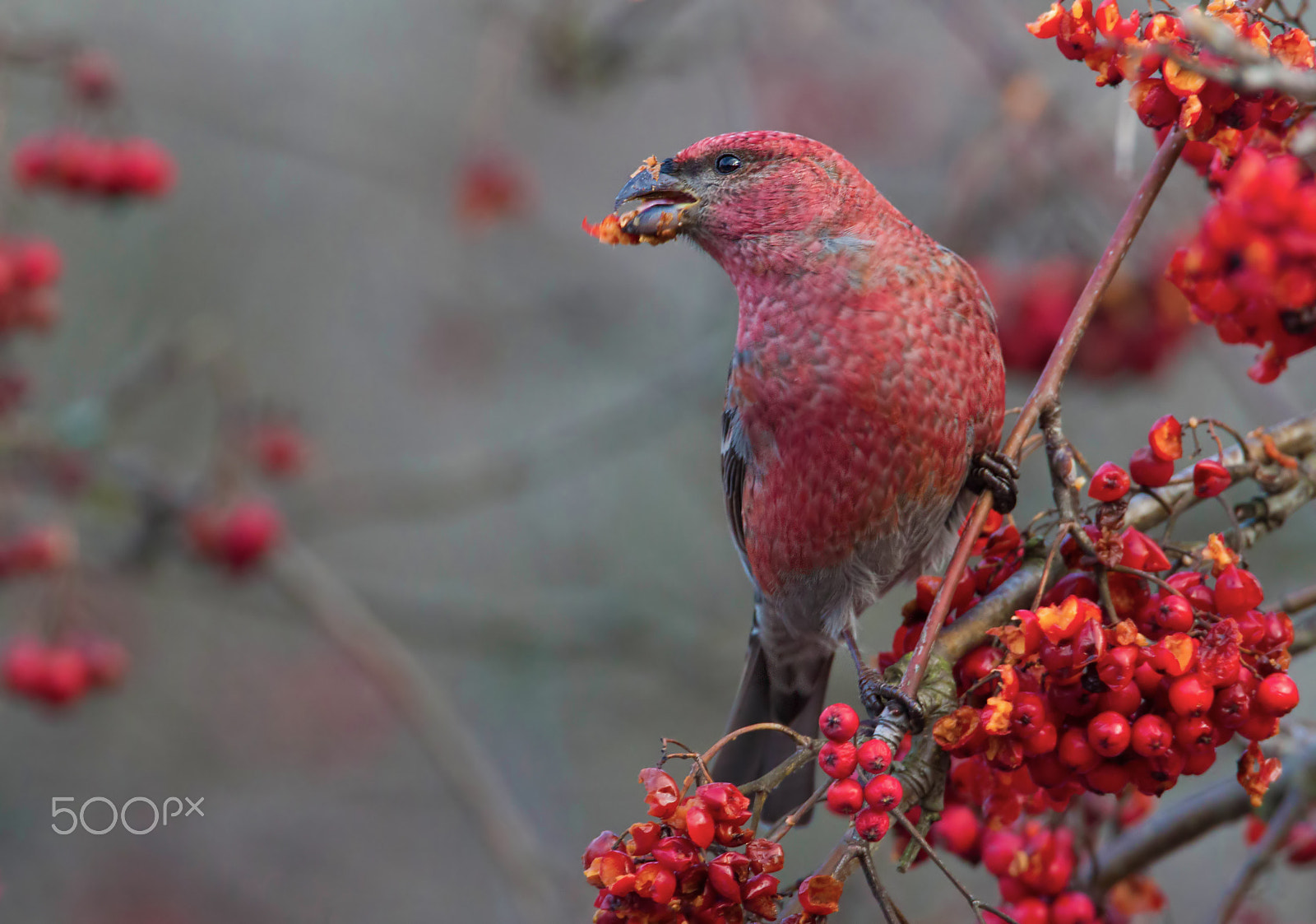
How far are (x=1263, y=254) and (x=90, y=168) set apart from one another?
11.9ft

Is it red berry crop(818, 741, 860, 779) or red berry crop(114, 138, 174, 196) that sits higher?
red berry crop(114, 138, 174, 196)

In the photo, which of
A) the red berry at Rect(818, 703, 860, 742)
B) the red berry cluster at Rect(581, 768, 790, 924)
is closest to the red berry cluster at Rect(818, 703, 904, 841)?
the red berry at Rect(818, 703, 860, 742)

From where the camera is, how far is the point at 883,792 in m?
1.42

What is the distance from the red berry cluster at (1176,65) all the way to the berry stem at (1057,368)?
77mm

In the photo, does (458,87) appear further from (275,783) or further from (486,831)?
(486,831)

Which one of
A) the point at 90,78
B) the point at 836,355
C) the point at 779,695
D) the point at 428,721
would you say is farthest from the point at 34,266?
the point at 836,355

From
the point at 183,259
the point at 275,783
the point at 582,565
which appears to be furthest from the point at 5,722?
the point at 582,565

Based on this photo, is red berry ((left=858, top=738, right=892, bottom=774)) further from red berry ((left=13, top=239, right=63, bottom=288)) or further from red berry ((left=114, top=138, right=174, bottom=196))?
red berry ((left=114, top=138, right=174, bottom=196))

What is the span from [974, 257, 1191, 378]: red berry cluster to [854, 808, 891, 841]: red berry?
8.69ft

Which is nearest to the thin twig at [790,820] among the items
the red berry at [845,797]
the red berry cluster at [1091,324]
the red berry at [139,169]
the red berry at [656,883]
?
the red berry at [845,797]

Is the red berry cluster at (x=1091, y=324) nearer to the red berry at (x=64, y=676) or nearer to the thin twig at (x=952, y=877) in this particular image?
the thin twig at (x=952, y=877)

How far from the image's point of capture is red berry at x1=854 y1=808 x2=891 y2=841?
53.8 inches

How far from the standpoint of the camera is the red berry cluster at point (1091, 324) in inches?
150

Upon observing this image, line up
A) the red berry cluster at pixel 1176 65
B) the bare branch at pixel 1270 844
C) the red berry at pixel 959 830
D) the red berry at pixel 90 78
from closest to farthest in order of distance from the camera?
1. the red berry cluster at pixel 1176 65
2. the bare branch at pixel 1270 844
3. the red berry at pixel 959 830
4. the red berry at pixel 90 78
